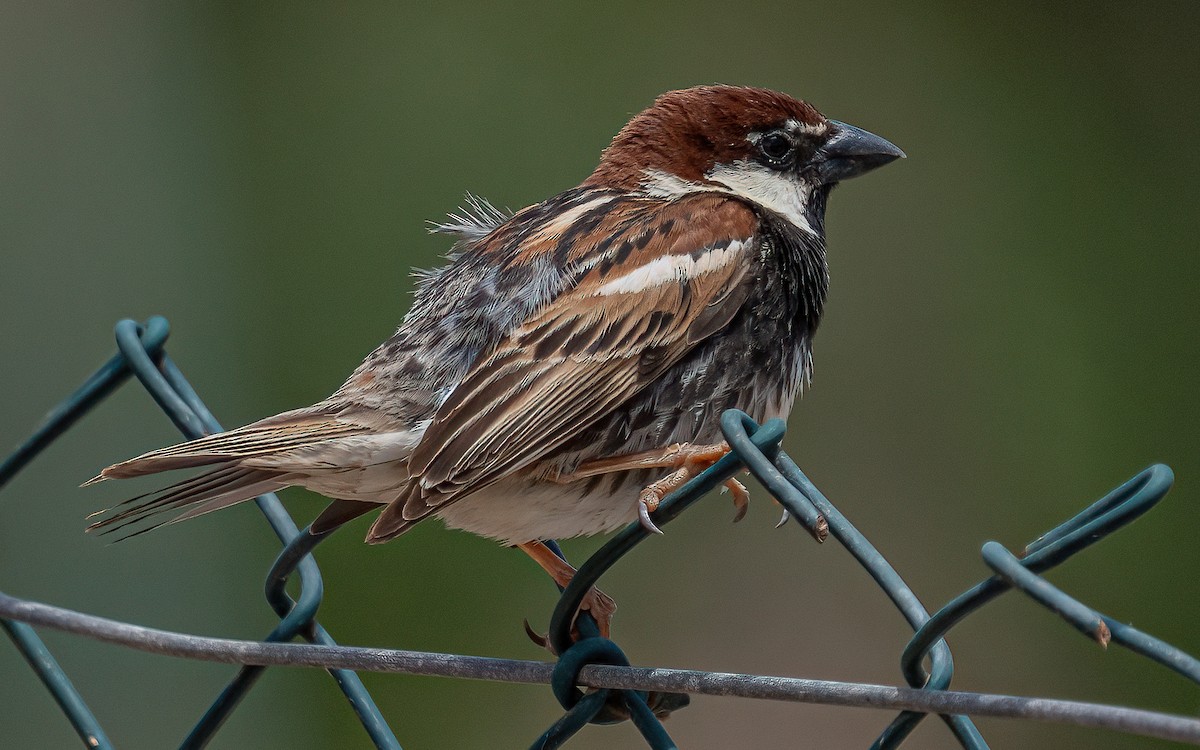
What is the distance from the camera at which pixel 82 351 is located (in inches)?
197

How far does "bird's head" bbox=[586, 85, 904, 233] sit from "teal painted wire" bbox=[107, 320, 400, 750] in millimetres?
976

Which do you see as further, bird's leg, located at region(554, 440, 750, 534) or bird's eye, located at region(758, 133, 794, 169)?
bird's eye, located at region(758, 133, 794, 169)

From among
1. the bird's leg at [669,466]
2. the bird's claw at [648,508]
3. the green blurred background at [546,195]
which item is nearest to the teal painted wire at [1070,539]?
the bird's claw at [648,508]

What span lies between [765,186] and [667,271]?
526 mm

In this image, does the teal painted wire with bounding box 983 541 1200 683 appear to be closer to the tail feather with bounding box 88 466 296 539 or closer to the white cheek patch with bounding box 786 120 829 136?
the tail feather with bounding box 88 466 296 539

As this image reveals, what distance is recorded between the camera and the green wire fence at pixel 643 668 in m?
1.11

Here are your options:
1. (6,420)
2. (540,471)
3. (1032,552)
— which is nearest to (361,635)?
(6,420)

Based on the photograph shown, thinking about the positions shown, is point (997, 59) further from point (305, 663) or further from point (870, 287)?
point (305, 663)

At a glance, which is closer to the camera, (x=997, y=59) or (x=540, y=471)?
(x=540, y=471)

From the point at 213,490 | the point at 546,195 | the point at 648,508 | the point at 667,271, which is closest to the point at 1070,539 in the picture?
the point at 648,508

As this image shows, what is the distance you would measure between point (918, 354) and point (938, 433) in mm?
329

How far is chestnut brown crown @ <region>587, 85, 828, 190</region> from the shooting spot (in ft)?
9.03

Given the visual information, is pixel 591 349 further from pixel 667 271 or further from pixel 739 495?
pixel 739 495

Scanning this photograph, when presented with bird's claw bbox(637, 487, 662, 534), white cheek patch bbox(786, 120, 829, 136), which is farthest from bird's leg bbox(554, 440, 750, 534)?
white cheek patch bbox(786, 120, 829, 136)
